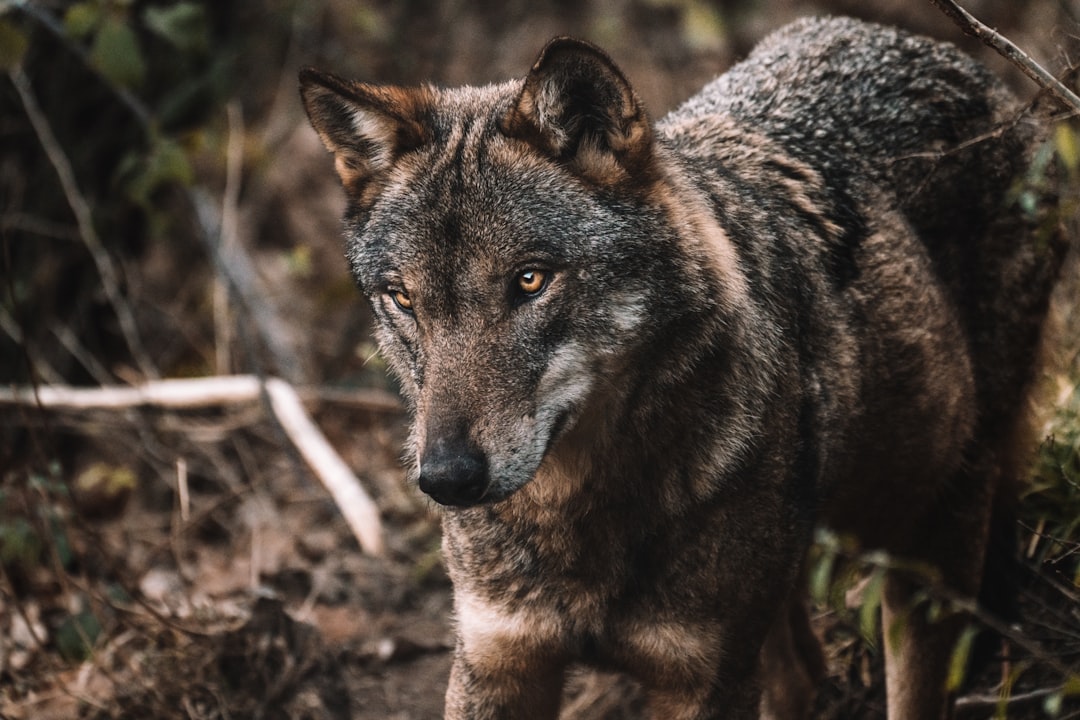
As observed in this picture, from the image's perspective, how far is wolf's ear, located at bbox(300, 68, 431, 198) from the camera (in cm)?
352

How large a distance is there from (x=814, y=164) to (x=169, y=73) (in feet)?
17.7

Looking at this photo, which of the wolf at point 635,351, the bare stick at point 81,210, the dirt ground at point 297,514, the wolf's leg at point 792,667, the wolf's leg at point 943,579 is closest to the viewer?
the wolf at point 635,351

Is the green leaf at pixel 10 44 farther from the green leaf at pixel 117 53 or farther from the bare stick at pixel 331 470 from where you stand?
the bare stick at pixel 331 470

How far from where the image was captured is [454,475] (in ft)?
9.73

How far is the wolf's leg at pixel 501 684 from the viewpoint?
11.7 ft

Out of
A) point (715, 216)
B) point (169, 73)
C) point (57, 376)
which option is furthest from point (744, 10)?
point (715, 216)

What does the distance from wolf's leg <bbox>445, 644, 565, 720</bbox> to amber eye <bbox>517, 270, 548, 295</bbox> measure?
3.58 feet

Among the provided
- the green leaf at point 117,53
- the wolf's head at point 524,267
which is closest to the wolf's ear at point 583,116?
the wolf's head at point 524,267

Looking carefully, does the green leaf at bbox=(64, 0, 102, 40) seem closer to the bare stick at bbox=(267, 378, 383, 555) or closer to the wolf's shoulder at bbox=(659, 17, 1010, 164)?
the bare stick at bbox=(267, 378, 383, 555)

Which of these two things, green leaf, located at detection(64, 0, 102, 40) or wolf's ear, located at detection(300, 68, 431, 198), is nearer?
wolf's ear, located at detection(300, 68, 431, 198)

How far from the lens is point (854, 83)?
14.5ft

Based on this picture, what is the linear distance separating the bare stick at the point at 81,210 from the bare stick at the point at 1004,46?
16.6 ft

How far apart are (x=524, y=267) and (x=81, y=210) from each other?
184 inches

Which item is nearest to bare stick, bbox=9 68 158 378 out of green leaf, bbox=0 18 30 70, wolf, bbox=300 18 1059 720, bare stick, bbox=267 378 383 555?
green leaf, bbox=0 18 30 70
